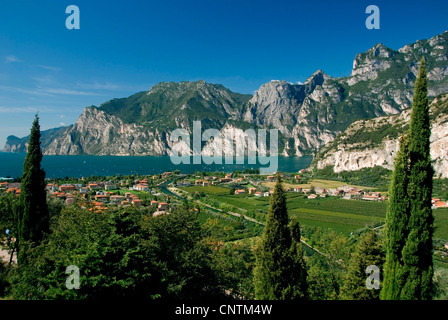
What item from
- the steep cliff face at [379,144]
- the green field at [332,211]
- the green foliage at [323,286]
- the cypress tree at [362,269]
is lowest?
the green field at [332,211]

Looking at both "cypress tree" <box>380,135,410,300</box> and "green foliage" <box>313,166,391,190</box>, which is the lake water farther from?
"cypress tree" <box>380,135,410,300</box>

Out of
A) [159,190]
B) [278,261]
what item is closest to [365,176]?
[159,190]

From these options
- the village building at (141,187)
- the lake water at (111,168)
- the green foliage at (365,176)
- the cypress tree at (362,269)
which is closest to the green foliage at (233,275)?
the cypress tree at (362,269)

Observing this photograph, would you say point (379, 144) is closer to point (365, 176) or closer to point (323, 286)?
point (365, 176)

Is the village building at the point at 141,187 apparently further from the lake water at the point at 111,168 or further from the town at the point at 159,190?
the lake water at the point at 111,168
